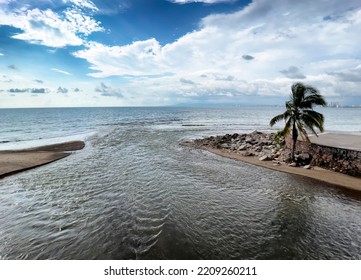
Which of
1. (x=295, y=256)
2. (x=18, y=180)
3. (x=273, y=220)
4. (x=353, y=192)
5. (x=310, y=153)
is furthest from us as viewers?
(x=310, y=153)

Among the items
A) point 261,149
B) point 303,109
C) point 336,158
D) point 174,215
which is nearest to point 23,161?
point 174,215

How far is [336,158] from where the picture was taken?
67.7ft

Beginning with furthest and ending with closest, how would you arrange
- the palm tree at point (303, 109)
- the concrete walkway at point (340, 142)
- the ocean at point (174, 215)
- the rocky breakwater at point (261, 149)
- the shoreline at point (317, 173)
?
the concrete walkway at point (340, 142), the rocky breakwater at point (261, 149), the palm tree at point (303, 109), the shoreline at point (317, 173), the ocean at point (174, 215)

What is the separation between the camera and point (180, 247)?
9.62 meters

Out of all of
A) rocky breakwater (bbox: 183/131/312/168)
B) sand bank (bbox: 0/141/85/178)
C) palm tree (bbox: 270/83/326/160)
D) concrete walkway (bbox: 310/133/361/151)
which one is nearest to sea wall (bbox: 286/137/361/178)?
rocky breakwater (bbox: 183/131/312/168)

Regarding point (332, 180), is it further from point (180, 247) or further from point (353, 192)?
point (180, 247)

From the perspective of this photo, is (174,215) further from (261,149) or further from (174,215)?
(261,149)

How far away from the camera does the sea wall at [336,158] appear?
62.7 feet

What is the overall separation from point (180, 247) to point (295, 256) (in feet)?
16.1

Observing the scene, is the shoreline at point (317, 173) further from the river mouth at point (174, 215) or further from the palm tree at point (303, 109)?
the palm tree at point (303, 109)

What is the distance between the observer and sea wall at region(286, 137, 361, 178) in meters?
19.1

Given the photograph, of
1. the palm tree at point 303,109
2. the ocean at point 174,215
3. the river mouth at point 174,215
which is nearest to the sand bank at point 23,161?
the ocean at point 174,215
